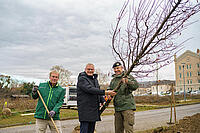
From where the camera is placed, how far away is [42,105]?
12.9ft

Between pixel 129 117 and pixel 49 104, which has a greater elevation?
pixel 49 104

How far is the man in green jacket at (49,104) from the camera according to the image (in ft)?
12.6

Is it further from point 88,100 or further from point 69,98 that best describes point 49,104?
point 69,98

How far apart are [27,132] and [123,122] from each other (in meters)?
5.41

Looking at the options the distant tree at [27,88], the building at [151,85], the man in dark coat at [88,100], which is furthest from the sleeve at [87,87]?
the distant tree at [27,88]

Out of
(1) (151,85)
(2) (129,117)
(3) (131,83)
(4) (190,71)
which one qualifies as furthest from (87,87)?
(4) (190,71)

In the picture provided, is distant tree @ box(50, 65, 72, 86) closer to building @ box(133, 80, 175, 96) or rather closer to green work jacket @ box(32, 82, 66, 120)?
building @ box(133, 80, 175, 96)

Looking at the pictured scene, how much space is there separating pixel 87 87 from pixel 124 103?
3.51ft

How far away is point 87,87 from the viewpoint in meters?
3.60

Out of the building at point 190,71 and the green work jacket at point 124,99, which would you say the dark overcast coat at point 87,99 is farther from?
the building at point 190,71

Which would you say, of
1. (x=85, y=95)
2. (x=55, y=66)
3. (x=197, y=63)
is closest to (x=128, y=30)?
(x=85, y=95)

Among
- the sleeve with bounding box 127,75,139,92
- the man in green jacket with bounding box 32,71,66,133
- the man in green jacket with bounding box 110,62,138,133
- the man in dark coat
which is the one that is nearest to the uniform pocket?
the man in green jacket with bounding box 110,62,138,133

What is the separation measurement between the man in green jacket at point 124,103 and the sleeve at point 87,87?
75 cm

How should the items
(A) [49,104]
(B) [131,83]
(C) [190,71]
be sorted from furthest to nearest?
(C) [190,71], (A) [49,104], (B) [131,83]
